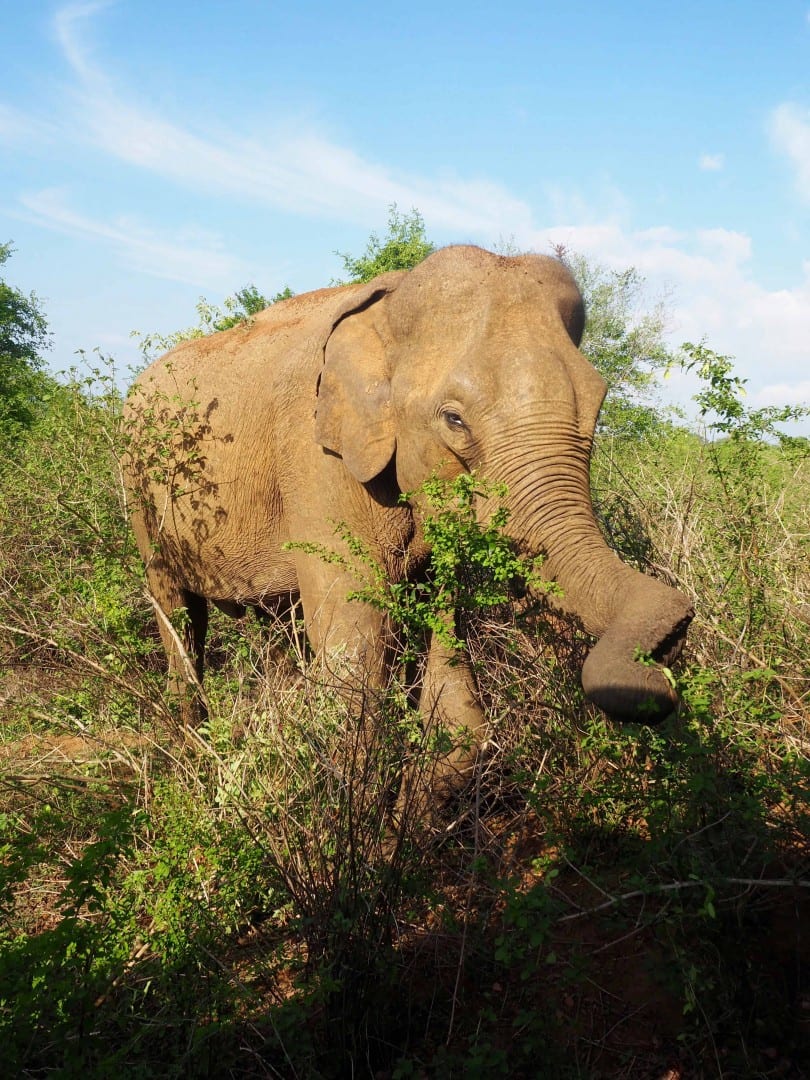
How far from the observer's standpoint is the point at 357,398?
19.0 ft

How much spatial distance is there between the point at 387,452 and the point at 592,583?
1670mm

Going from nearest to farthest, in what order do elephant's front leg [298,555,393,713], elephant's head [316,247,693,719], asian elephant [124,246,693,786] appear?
asian elephant [124,246,693,786]
elephant's head [316,247,693,719]
elephant's front leg [298,555,393,713]

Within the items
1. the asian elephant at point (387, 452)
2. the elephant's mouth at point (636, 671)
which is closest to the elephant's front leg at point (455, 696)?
the asian elephant at point (387, 452)

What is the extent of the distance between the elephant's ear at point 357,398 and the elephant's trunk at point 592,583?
876mm

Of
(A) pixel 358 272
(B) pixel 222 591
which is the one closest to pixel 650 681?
(B) pixel 222 591

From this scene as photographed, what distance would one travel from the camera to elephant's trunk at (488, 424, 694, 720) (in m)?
3.68

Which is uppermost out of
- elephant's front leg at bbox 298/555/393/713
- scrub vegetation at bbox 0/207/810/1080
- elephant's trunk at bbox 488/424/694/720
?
elephant's trunk at bbox 488/424/694/720

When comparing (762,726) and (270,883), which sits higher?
(762,726)

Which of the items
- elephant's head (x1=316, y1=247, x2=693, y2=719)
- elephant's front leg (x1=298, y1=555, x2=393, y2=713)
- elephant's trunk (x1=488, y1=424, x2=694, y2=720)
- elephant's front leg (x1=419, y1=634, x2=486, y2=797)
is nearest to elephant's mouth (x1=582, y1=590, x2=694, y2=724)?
elephant's trunk (x1=488, y1=424, x2=694, y2=720)

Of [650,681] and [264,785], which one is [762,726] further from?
[264,785]

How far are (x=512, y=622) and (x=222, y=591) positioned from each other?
10.1 feet

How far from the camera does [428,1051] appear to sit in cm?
375

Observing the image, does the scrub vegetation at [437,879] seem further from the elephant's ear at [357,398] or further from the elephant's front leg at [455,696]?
the elephant's ear at [357,398]

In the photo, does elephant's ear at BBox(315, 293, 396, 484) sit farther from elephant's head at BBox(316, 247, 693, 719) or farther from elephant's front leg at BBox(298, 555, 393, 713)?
elephant's front leg at BBox(298, 555, 393, 713)
